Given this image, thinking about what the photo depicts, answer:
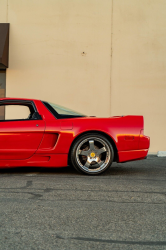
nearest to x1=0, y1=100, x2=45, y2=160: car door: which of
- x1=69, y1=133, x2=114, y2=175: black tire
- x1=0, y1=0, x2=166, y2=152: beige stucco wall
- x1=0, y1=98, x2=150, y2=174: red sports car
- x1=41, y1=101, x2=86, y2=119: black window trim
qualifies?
x1=0, y1=98, x2=150, y2=174: red sports car

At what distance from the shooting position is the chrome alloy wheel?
18.1 ft

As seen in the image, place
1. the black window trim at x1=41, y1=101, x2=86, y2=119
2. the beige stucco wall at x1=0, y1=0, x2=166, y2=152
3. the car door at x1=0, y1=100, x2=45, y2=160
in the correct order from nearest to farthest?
the car door at x1=0, y1=100, x2=45, y2=160 < the black window trim at x1=41, y1=101, x2=86, y2=119 < the beige stucco wall at x1=0, y1=0, x2=166, y2=152

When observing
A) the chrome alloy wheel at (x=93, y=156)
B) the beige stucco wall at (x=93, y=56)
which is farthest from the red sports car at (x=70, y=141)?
the beige stucco wall at (x=93, y=56)

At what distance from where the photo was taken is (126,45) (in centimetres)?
1175

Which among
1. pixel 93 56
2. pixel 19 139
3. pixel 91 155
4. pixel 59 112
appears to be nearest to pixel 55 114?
pixel 59 112

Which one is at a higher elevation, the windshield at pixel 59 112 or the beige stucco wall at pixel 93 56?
the beige stucco wall at pixel 93 56

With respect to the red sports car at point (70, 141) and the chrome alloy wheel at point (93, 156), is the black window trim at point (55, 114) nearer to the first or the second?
the red sports car at point (70, 141)

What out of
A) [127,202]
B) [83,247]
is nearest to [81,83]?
[127,202]

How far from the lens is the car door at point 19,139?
541cm

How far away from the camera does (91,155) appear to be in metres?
5.50

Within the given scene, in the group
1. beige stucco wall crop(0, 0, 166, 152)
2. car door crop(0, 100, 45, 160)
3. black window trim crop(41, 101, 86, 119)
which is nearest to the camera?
car door crop(0, 100, 45, 160)

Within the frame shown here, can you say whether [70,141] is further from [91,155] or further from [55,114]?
[55,114]

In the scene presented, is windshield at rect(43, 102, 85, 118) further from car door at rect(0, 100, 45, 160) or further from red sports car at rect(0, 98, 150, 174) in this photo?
car door at rect(0, 100, 45, 160)

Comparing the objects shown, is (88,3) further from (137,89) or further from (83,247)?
(83,247)
